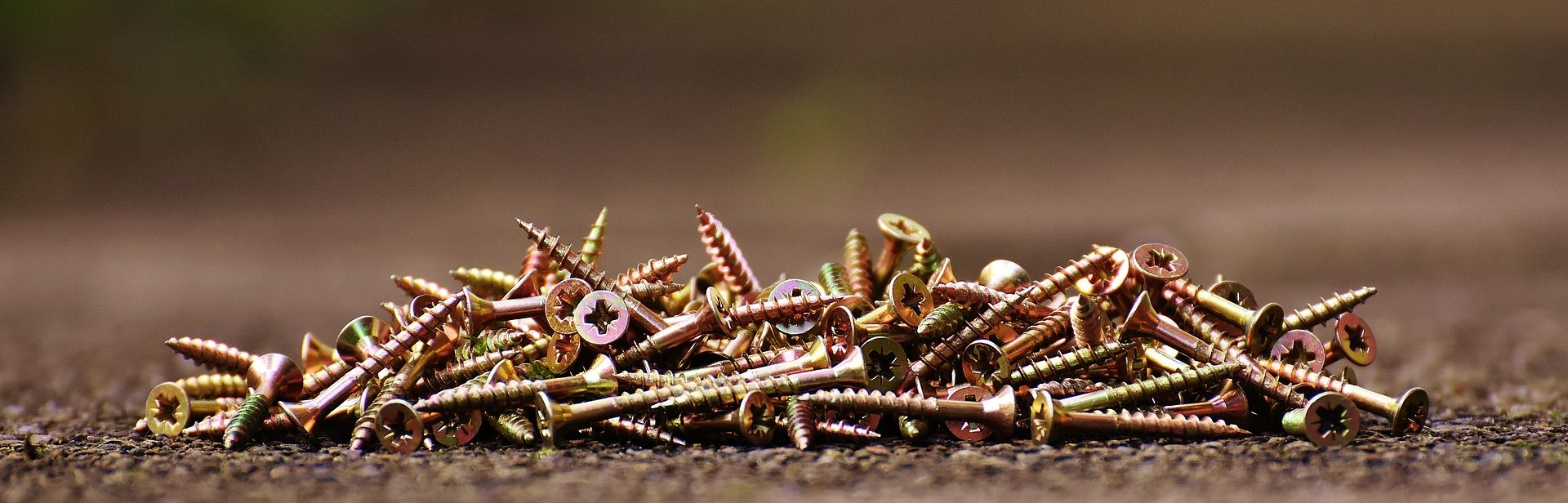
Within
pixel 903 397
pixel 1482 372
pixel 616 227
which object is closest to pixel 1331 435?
pixel 903 397

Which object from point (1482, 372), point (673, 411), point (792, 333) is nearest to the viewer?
point (673, 411)

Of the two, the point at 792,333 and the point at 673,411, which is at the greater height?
the point at 792,333

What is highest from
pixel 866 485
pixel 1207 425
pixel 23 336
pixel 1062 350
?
pixel 23 336

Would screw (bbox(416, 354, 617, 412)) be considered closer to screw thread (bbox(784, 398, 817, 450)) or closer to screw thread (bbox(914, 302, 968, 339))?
screw thread (bbox(784, 398, 817, 450))

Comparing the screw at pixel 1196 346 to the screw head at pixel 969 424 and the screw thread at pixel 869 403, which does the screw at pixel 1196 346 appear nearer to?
the screw head at pixel 969 424

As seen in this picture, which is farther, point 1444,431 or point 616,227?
point 616,227

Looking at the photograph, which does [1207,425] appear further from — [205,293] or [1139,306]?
[205,293]

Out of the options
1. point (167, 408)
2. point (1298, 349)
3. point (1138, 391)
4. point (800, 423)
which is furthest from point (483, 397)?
point (1298, 349)
